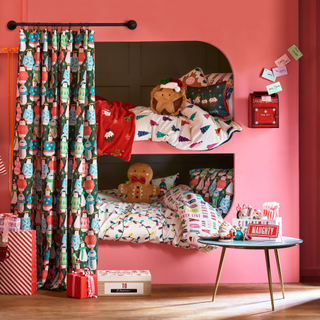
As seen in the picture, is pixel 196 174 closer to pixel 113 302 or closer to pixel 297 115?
pixel 297 115

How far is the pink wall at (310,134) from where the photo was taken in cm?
308

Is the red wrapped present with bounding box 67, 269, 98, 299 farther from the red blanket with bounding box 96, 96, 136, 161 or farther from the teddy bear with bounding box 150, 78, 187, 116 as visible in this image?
the teddy bear with bounding box 150, 78, 187, 116

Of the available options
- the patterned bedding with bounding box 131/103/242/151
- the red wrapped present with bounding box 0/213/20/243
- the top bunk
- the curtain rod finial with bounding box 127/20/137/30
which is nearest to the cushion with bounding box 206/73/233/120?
the top bunk

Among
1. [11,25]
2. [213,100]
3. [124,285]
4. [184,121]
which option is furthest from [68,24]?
[124,285]

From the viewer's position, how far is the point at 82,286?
2465 millimetres

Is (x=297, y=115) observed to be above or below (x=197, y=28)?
below

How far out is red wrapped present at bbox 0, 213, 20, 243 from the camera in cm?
253

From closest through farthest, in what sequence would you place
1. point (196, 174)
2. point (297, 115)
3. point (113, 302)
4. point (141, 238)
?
point (113, 302) → point (141, 238) → point (297, 115) → point (196, 174)

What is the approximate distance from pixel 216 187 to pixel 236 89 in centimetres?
77

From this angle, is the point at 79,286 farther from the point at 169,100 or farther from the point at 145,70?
the point at 145,70

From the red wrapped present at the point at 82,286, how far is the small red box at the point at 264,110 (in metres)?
1.58

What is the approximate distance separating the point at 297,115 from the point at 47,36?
1941mm

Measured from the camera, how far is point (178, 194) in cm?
298

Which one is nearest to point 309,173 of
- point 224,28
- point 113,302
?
point 224,28
